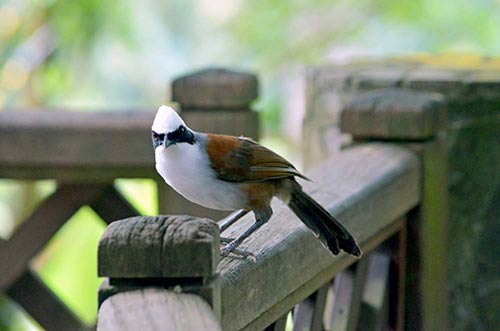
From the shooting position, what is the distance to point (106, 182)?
3.34m

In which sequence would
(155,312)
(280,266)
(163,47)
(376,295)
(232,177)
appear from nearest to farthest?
(155,312)
(280,266)
(232,177)
(376,295)
(163,47)

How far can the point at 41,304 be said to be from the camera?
3.44m

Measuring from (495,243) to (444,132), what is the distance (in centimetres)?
36

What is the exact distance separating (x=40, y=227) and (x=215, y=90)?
703 millimetres

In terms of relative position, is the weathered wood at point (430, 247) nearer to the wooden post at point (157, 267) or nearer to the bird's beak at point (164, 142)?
the bird's beak at point (164, 142)

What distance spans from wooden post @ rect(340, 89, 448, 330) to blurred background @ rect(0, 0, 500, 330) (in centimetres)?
405

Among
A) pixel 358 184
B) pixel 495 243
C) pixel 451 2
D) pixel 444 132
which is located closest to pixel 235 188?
pixel 358 184

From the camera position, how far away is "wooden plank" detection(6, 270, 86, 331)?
3428 mm

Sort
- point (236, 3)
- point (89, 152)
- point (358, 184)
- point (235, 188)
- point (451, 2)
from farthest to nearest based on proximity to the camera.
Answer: point (236, 3) < point (451, 2) < point (89, 152) < point (358, 184) < point (235, 188)

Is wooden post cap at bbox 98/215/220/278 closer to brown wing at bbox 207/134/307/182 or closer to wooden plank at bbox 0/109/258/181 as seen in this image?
brown wing at bbox 207/134/307/182

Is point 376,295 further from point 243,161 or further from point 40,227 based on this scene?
point 40,227

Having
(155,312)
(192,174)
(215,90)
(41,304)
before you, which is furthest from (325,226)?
(41,304)

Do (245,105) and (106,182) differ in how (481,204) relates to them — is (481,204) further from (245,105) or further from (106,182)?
(106,182)

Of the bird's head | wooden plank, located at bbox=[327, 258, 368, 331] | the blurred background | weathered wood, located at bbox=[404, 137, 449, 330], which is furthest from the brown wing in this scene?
the blurred background
